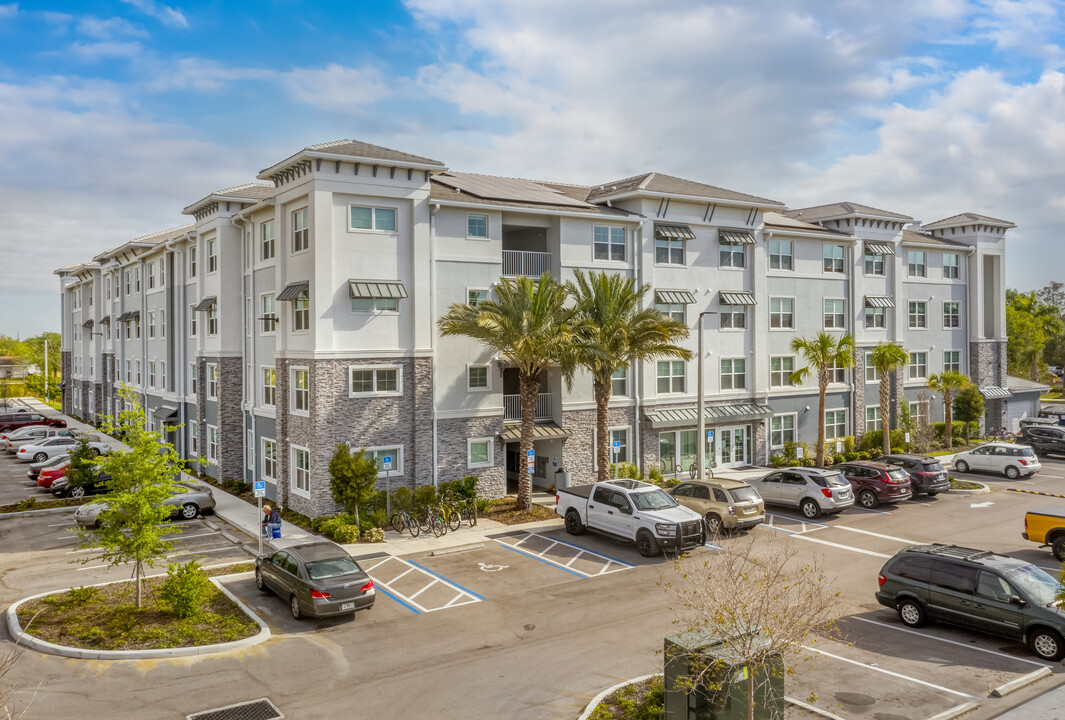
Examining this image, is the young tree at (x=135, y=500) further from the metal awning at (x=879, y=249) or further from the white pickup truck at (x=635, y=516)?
the metal awning at (x=879, y=249)

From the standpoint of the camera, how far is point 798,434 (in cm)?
4134

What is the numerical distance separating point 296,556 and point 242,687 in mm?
4494

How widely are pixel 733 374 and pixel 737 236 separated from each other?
6.87 m

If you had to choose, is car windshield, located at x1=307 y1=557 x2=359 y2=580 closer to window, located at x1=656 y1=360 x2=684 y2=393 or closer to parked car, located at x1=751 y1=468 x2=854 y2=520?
parked car, located at x1=751 y1=468 x2=854 y2=520

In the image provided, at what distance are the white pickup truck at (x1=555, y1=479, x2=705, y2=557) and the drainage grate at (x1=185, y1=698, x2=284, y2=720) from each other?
12.8 m

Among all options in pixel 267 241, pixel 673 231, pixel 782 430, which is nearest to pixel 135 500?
pixel 267 241

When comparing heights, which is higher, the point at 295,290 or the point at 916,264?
the point at 916,264

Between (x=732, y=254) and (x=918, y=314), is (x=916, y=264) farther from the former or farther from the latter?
(x=732, y=254)

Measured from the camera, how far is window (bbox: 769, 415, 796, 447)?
132 ft

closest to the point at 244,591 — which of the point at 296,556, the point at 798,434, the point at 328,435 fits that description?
the point at 296,556

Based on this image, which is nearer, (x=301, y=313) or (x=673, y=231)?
(x=301, y=313)

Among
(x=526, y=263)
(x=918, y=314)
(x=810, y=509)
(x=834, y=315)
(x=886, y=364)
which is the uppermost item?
(x=526, y=263)

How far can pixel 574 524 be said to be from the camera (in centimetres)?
2634

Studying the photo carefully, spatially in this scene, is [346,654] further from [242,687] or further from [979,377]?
[979,377]
